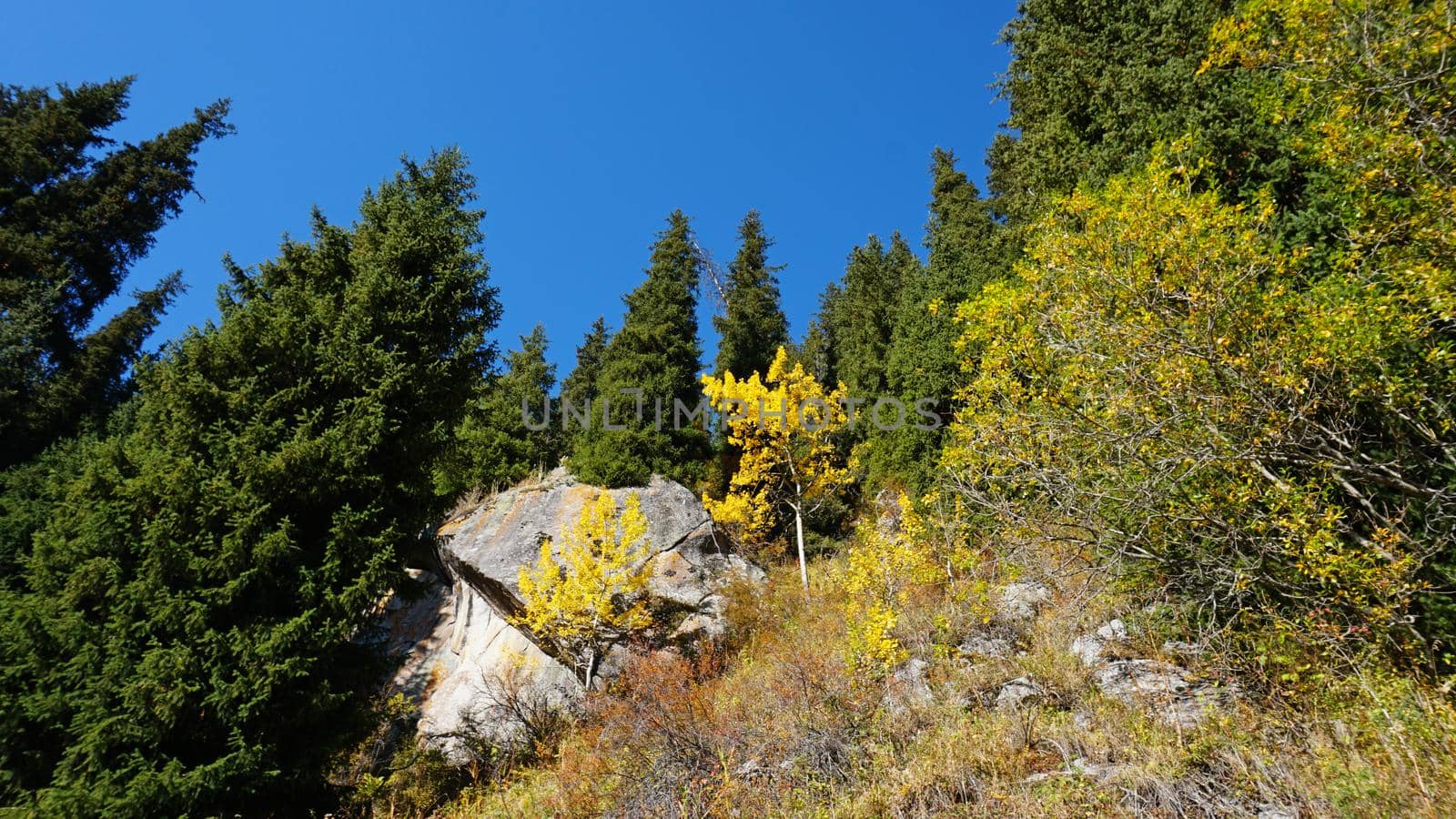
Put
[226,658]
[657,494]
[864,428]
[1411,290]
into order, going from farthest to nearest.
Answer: [864,428] < [657,494] < [226,658] < [1411,290]

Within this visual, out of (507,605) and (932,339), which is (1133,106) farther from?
(507,605)

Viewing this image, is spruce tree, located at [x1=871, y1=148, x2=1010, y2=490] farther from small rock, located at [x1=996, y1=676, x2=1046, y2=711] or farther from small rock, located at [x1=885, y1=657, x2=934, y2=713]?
small rock, located at [x1=996, y1=676, x2=1046, y2=711]

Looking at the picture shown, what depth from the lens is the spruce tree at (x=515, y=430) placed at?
1836 centimetres

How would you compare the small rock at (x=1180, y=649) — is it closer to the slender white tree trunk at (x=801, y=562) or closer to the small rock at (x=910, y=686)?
the small rock at (x=910, y=686)

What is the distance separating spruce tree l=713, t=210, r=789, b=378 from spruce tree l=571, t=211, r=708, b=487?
301 cm

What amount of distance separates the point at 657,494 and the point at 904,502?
693 cm

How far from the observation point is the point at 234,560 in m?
6.14

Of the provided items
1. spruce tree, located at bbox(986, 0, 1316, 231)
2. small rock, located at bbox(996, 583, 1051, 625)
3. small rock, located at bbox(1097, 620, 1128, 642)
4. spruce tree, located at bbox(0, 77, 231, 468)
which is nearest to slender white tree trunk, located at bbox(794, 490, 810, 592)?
small rock, located at bbox(996, 583, 1051, 625)

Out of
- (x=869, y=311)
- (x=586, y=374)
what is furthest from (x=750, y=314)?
(x=586, y=374)

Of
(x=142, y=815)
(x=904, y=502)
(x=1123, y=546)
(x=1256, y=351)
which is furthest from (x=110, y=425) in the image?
(x=1256, y=351)

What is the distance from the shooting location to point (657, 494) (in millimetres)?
16141

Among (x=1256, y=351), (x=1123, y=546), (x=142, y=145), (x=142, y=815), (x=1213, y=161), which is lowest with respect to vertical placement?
(x=142, y=815)

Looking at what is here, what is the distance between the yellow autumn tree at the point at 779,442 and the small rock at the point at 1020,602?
7381 millimetres

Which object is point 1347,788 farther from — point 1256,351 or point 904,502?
point 904,502
